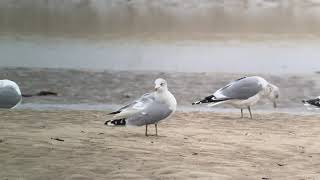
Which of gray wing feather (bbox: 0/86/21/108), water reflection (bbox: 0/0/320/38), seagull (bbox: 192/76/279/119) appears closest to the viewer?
gray wing feather (bbox: 0/86/21/108)

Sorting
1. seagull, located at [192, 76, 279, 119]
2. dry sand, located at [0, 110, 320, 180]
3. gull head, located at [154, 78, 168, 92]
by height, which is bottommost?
seagull, located at [192, 76, 279, 119]

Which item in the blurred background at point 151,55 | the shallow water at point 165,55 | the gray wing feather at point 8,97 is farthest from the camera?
the shallow water at point 165,55

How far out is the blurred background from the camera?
612 inches

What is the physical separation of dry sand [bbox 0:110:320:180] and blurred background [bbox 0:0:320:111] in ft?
12.5

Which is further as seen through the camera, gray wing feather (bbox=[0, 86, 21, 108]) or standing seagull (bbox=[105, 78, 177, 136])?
gray wing feather (bbox=[0, 86, 21, 108])

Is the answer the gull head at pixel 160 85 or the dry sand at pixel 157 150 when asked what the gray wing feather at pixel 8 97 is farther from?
the gull head at pixel 160 85

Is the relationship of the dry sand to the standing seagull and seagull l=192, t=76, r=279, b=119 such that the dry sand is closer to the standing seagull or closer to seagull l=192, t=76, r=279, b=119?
the standing seagull

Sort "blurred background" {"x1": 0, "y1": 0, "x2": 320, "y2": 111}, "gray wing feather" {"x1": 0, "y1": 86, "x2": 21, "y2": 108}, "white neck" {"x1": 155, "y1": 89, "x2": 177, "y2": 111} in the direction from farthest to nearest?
"blurred background" {"x1": 0, "y1": 0, "x2": 320, "y2": 111} < "gray wing feather" {"x1": 0, "y1": 86, "x2": 21, "y2": 108} < "white neck" {"x1": 155, "y1": 89, "x2": 177, "y2": 111}

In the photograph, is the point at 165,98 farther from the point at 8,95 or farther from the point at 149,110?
the point at 8,95

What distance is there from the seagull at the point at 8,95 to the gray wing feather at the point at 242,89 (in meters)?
3.00

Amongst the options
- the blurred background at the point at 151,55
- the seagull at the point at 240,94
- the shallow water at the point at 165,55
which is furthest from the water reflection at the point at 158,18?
the seagull at the point at 240,94

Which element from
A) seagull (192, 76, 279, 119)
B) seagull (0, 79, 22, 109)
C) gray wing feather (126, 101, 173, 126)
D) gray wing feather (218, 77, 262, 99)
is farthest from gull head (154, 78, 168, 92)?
seagull (0, 79, 22, 109)

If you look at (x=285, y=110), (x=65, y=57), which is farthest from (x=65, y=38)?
(x=285, y=110)

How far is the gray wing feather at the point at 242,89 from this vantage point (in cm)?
1155
